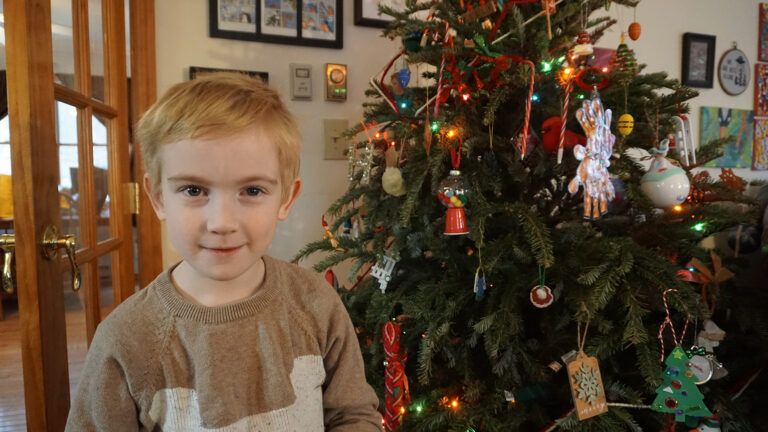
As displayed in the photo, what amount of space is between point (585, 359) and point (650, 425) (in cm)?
41

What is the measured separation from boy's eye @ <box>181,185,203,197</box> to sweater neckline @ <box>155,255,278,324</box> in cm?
16

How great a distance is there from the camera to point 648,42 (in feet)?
7.29

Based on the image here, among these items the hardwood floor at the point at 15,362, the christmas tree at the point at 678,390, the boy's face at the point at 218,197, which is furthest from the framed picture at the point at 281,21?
the christmas tree at the point at 678,390

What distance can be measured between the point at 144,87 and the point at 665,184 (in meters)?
1.64

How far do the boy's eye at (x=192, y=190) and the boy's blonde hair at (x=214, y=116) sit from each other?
0.05 m

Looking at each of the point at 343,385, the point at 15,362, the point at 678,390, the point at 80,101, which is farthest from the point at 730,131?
the point at 15,362

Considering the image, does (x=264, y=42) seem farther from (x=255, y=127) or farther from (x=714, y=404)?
(x=714, y=404)

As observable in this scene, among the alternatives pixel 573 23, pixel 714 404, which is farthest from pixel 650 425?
pixel 573 23

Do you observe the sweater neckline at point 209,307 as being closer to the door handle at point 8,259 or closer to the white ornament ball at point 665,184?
the door handle at point 8,259

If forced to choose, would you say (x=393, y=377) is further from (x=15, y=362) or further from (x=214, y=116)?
(x=15, y=362)

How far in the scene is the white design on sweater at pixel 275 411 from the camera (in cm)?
63

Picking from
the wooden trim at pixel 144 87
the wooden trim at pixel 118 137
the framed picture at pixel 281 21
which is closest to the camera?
the wooden trim at pixel 118 137

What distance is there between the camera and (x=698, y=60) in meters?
2.28

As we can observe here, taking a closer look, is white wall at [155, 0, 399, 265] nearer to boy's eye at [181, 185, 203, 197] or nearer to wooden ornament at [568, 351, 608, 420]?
wooden ornament at [568, 351, 608, 420]
